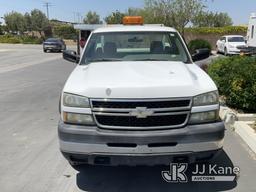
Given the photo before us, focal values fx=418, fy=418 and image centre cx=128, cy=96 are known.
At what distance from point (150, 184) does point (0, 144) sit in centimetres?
278

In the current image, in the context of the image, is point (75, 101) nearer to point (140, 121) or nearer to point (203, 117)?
point (140, 121)

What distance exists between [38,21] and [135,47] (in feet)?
294

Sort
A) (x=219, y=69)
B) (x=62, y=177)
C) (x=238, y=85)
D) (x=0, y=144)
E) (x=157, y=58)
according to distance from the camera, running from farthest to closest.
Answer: (x=219, y=69) → (x=238, y=85) → (x=0, y=144) → (x=157, y=58) → (x=62, y=177)

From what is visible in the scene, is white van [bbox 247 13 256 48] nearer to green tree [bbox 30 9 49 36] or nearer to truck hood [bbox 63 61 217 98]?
truck hood [bbox 63 61 217 98]

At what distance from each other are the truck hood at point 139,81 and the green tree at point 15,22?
93179 millimetres

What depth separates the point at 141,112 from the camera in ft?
13.8

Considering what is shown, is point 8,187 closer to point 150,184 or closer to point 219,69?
point 150,184

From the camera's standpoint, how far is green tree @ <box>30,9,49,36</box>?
299 ft

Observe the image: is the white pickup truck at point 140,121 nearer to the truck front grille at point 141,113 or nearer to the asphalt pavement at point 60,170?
the truck front grille at point 141,113

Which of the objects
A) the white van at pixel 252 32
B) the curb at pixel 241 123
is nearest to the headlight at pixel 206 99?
the curb at pixel 241 123

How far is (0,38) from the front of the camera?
248 ft

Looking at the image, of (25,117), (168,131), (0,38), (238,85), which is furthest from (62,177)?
(0,38)

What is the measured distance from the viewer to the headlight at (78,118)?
4.32m

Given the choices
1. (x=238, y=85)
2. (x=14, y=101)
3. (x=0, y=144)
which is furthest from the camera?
(x=14, y=101)
